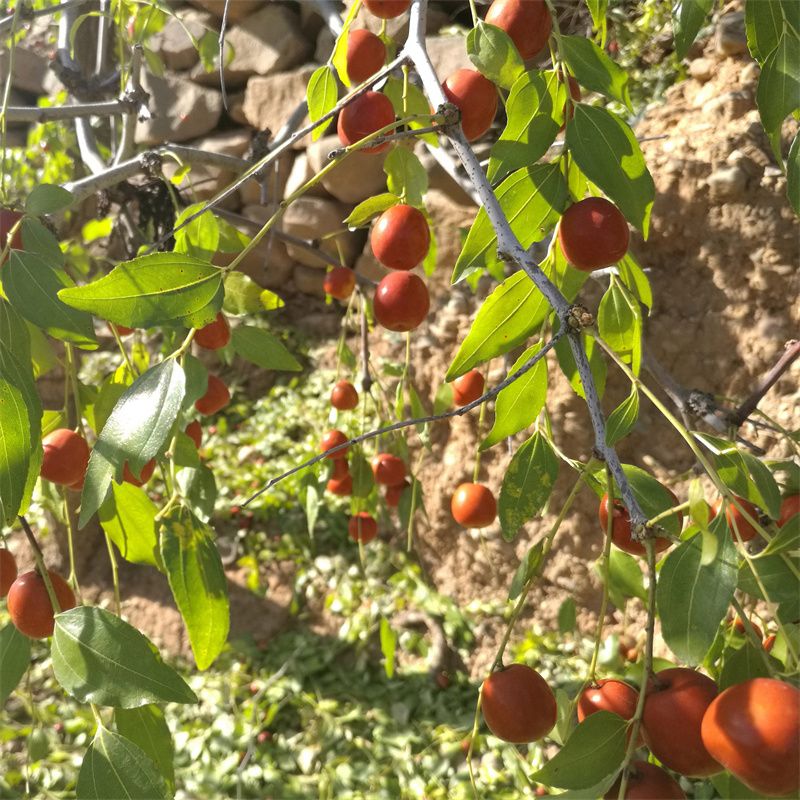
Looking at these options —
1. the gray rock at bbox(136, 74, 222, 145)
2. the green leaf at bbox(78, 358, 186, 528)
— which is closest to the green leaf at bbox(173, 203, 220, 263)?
the green leaf at bbox(78, 358, 186, 528)

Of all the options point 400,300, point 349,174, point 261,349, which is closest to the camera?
point 400,300

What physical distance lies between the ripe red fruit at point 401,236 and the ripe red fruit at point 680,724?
1.65 feet

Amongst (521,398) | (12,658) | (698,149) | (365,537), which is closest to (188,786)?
(365,537)

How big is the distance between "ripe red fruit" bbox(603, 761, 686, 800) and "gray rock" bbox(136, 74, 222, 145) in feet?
9.43

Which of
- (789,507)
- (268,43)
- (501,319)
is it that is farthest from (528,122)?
(268,43)

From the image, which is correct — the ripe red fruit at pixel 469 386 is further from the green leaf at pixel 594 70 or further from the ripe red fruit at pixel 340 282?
the green leaf at pixel 594 70

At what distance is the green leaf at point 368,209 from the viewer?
2.18ft

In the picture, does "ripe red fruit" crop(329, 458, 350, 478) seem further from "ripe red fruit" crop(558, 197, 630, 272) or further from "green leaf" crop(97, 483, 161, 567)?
"ripe red fruit" crop(558, 197, 630, 272)

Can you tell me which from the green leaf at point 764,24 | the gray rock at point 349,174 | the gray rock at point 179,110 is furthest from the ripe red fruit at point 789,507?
the gray rock at point 179,110

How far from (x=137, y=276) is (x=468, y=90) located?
0.42m

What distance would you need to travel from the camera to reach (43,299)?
1.96ft

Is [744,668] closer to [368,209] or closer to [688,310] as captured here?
[368,209]

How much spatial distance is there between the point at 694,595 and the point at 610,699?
0.44ft

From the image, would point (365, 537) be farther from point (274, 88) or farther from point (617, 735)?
point (274, 88)
